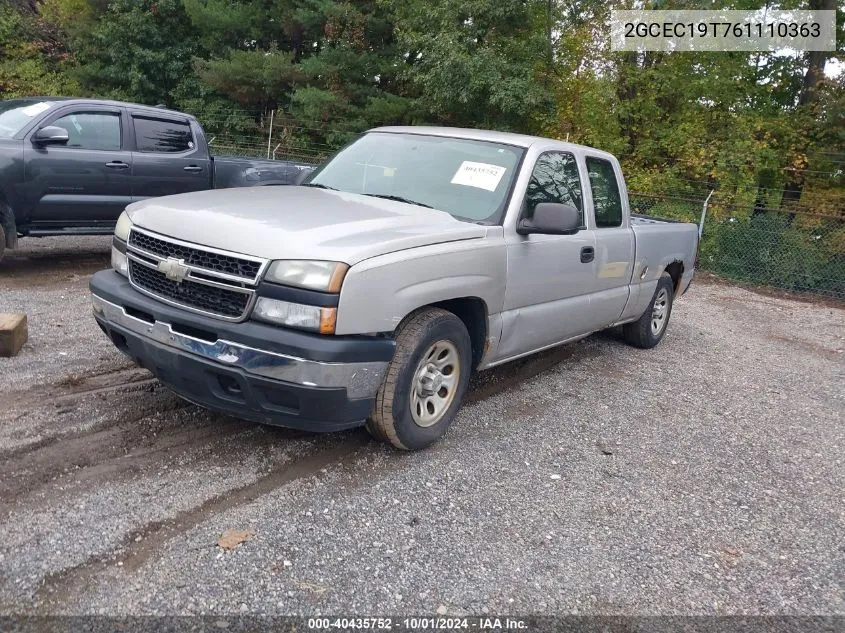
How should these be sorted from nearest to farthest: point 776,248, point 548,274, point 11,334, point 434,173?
point 434,173
point 548,274
point 11,334
point 776,248

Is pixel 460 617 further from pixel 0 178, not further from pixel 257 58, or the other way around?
pixel 257 58

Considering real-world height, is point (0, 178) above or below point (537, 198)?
below

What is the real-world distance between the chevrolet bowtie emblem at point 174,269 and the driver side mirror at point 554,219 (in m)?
2.02

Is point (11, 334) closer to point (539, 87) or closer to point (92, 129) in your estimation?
point (92, 129)

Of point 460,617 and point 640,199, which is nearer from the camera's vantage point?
point 460,617

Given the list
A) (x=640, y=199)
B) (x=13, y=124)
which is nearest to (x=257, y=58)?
(x=640, y=199)

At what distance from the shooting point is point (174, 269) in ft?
11.8

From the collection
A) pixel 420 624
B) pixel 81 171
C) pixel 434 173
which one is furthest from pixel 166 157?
pixel 420 624

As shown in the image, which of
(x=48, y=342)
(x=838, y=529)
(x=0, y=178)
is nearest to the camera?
(x=838, y=529)

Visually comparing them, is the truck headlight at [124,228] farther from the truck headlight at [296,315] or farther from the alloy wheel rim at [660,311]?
the alloy wheel rim at [660,311]

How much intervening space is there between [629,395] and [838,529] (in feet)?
6.80

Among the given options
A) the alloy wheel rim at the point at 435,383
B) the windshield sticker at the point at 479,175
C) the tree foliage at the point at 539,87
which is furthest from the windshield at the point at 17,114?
the tree foliage at the point at 539,87

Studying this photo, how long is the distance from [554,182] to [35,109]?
5596mm

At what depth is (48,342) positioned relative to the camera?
5.46m
